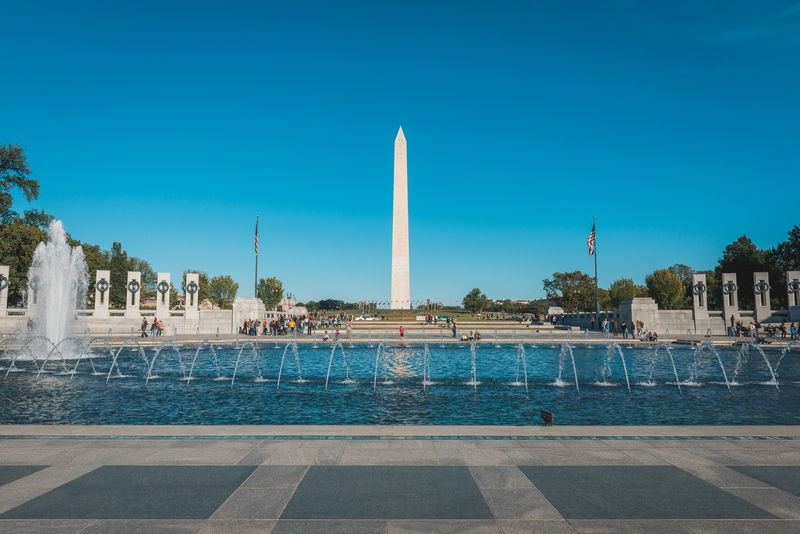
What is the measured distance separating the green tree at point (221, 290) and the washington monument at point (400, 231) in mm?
53443

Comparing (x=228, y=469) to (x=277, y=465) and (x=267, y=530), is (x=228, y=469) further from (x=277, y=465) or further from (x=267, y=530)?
(x=267, y=530)

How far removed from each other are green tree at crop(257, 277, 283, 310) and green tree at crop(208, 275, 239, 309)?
17.9 ft

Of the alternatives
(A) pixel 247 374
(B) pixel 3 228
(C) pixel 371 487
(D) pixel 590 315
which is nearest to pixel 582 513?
(C) pixel 371 487

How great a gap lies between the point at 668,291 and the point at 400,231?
1730 inches

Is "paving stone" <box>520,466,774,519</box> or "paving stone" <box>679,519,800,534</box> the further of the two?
"paving stone" <box>520,466,774,519</box>

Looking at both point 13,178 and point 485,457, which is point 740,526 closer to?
point 485,457

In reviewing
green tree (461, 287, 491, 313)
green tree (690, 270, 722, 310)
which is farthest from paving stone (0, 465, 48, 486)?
green tree (461, 287, 491, 313)

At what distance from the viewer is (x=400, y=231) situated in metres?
59.8

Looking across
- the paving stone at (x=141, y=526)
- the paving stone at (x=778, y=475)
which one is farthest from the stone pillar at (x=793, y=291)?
the paving stone at (x=141, y=526)

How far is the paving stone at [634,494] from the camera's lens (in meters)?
4.88

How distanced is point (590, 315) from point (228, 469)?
1862 inches

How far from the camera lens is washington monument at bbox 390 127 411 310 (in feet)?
192

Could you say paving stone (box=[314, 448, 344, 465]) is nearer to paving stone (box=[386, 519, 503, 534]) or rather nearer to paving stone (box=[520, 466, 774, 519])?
paving stone (box=[386, 519, 503, 534])

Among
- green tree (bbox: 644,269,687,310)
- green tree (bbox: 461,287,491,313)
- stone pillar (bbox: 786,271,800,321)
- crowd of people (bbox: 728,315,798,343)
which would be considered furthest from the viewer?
green tree (bbox: 461,287,491,313)
